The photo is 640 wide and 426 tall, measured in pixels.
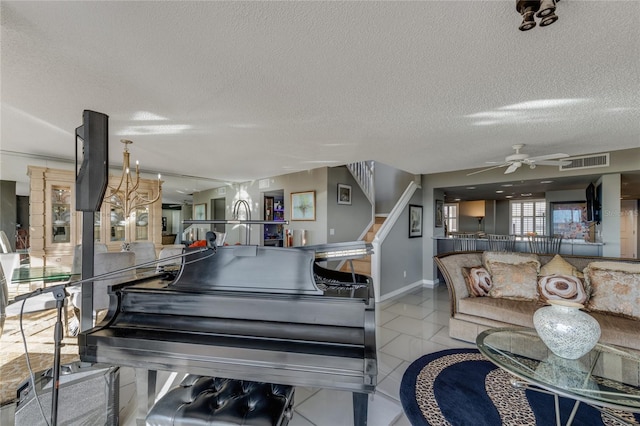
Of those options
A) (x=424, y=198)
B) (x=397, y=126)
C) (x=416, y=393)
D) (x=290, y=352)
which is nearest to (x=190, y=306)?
(x=290, y=352)

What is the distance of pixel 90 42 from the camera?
1429mm

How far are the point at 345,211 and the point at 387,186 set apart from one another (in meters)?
1.61

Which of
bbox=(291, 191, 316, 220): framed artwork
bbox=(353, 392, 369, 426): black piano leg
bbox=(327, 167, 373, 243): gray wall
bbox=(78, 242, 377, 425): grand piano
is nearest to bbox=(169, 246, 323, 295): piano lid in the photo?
bbox=(78, 242, 377, 425): grand piano

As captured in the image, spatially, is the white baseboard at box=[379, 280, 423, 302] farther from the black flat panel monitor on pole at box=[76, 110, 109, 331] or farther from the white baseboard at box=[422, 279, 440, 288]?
the black flat panel monitor on pole at box=[76, 110, 109, 331]

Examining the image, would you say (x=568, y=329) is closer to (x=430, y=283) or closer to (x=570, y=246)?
(x=430, y=283)

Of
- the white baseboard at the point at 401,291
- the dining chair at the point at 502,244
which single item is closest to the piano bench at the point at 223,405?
the white baseboard at the point at 401,291

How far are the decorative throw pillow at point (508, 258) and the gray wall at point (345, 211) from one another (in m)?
2.52

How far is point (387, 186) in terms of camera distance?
6.36 metres

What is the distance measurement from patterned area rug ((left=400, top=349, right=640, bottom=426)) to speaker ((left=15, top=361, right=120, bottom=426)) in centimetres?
197

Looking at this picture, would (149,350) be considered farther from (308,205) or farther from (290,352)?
(308,205)

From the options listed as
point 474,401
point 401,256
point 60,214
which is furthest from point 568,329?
point 60,214

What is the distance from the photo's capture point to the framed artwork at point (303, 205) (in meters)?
5.14

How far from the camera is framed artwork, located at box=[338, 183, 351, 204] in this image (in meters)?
5.24

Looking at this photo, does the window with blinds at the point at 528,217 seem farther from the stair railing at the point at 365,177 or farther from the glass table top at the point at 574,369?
the glass table top at the point at 574,369
